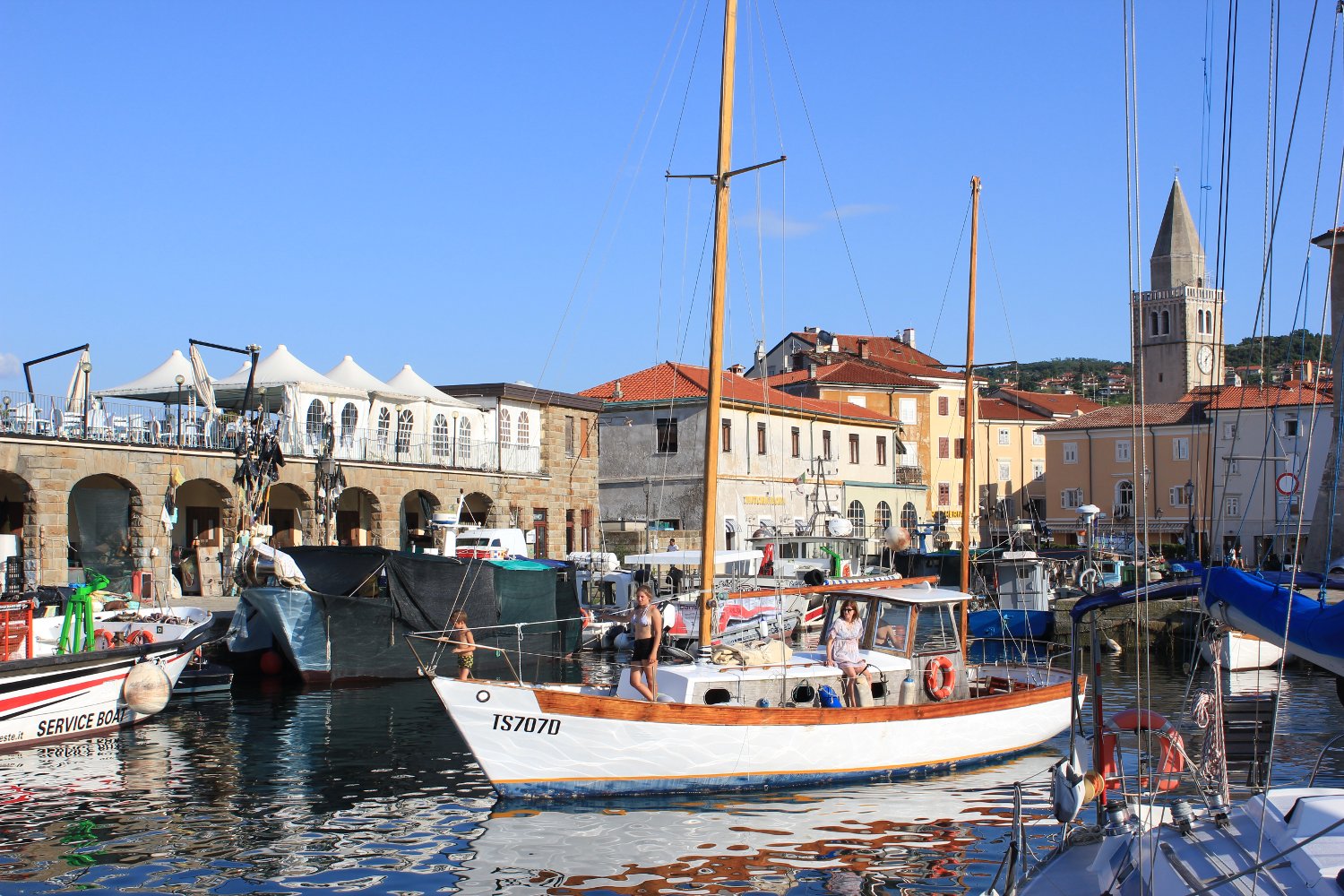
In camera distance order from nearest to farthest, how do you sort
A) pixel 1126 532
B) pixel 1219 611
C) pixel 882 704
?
pixel 1219 611
pixel 882 704
pixel 1126 532

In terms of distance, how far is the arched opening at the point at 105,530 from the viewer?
32.0 m

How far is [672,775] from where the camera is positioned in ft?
48.7

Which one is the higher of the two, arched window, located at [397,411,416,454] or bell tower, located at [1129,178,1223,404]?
bell tower, located at [1129,178,1223,404]

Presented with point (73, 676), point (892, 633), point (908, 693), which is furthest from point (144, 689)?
point (908, 693)

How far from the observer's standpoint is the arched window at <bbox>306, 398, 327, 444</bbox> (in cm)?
3803

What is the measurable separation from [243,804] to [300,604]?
9979 millimetres

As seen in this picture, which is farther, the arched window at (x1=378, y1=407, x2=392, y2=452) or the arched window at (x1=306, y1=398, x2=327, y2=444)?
the arched window at (x1=378, y1=407, x2=392, y2=452)

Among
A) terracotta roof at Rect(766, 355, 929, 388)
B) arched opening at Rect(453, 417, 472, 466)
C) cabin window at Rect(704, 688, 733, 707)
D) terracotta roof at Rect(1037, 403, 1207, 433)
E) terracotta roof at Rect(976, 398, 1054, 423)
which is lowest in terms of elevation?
cabin window at Rect(704, 688, 733, 707)

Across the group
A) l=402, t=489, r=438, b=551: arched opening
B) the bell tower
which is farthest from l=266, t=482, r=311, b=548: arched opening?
the bell tower

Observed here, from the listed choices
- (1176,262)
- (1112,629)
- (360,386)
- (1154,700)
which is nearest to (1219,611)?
(1154,700)

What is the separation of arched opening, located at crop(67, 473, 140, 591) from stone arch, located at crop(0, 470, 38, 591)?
4.42ft

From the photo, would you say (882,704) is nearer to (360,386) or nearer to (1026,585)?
(1026,585)

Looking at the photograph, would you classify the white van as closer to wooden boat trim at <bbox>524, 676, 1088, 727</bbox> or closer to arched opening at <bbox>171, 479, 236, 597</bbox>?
arched opening at <bbox>171, 479, 236, 597</bbox>

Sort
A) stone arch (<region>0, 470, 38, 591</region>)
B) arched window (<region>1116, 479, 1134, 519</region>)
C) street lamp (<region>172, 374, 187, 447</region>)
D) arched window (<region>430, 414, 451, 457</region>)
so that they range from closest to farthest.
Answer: stone arch (<region>0, 470, 38, 591</region>) < street lamp (<region>172, 374, 187, 447</region>) < arched window (<region>430, 414, 451, 457</region>) < arched window (<region>1116, 479, 1134, 519</region>)
